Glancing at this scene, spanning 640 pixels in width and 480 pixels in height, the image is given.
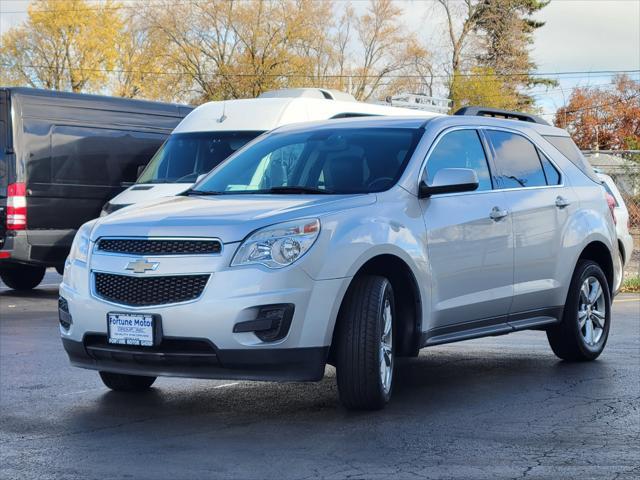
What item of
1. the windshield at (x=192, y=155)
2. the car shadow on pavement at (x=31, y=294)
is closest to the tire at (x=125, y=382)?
the windshield at (x=192, y=155)

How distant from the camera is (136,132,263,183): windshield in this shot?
48.4 feet

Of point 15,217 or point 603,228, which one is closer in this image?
point 603,228

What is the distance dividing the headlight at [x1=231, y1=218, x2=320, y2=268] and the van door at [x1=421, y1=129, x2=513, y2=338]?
1084 millimetres

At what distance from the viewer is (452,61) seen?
58.1 meters

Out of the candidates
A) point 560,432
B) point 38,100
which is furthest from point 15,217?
point 560,432

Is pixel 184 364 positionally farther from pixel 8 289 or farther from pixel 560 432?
pixel 8 289

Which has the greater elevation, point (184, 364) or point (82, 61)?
point (82, 61)

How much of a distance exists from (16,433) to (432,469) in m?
2.31

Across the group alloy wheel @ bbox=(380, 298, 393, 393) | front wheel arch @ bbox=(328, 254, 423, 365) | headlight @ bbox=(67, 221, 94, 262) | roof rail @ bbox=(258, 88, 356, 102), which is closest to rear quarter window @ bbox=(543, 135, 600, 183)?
front wheel arch @ bbox=(328, 254, 423, 365)

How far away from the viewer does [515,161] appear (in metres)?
8.70

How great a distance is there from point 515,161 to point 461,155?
699 millimetres

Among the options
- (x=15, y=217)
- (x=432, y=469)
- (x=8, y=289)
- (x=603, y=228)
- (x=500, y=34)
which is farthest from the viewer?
(x=500, y=34)

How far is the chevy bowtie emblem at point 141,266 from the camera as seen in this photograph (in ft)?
21.8

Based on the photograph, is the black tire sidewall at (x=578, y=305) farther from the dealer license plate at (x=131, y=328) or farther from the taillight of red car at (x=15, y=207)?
the taillight of red car at (x=15, y=207)
